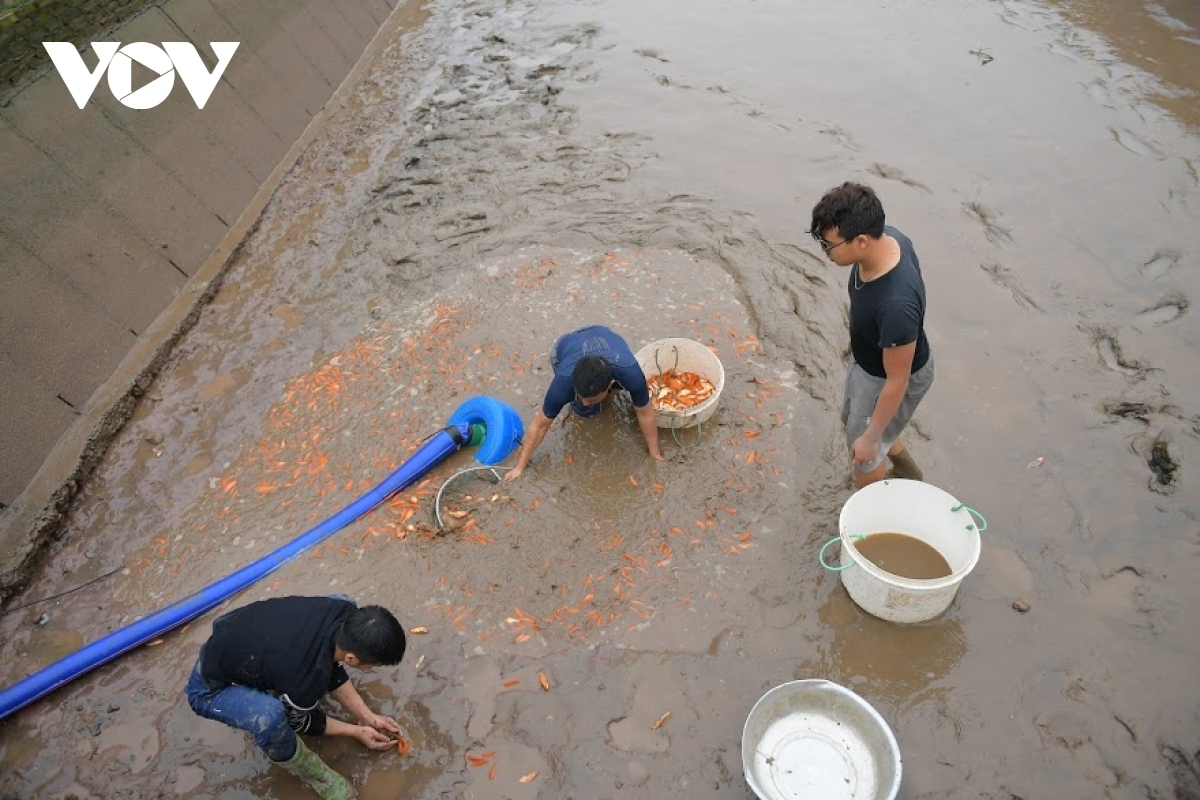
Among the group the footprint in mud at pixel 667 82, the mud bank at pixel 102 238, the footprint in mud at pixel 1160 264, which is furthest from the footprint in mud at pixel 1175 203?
the mud bank at pixel 102 238

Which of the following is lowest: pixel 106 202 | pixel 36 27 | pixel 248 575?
pixel 248 575

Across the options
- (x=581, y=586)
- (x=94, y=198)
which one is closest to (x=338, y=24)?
(x=94, y=198)

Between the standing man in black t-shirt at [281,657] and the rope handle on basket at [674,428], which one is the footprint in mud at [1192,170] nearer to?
the rope handle on basket at [674,428]

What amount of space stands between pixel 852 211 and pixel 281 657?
3.29m

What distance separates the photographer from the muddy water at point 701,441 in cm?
379

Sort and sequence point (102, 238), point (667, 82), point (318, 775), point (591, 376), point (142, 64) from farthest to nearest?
point (667, 82), point (142, 64), point (102, 238), point (591, 376), point (318, 775)

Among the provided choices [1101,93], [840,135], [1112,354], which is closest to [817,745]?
[1112,354]

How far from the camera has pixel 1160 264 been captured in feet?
19.1

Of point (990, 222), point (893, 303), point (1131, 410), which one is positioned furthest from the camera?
point (990, 222)

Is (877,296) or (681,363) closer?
(877,296)

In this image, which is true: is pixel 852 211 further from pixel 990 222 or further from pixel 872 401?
pixel 990 222

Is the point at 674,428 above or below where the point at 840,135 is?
below

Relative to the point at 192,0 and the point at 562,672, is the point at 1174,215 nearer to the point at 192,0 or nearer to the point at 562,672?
the point at 562,672

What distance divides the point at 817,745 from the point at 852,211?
269 centimetres
